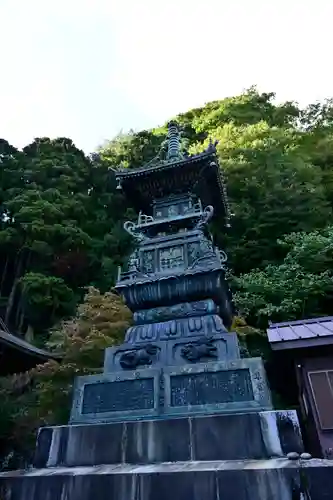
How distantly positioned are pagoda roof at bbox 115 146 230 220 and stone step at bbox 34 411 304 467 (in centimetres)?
531

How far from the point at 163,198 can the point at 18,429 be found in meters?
7.82

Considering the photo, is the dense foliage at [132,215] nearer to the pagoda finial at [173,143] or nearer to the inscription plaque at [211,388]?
the pagoda finial at [173,143]

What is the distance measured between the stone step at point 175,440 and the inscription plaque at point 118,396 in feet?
1.36

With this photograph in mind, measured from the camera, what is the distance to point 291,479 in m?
3.28

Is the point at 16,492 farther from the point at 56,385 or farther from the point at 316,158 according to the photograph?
the point at 316,158

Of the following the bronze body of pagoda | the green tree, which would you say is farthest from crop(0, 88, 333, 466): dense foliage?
the bronze body of pagoda

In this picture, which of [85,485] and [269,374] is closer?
[85,485]

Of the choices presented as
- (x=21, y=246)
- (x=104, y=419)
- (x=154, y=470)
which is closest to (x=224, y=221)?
(x=104, y=419)

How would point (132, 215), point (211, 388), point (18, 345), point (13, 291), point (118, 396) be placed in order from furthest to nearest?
point (132, 215)
point (13, 291)
point (18, 345)
point (118, 396)
point (211, 388)

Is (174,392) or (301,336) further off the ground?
(301,336)

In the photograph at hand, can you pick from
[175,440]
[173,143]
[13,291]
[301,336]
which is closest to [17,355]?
[175,440]

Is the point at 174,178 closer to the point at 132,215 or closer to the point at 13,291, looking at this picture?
the point at 132,215

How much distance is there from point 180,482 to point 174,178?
6.09 metres

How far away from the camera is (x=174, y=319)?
6.10 meters
